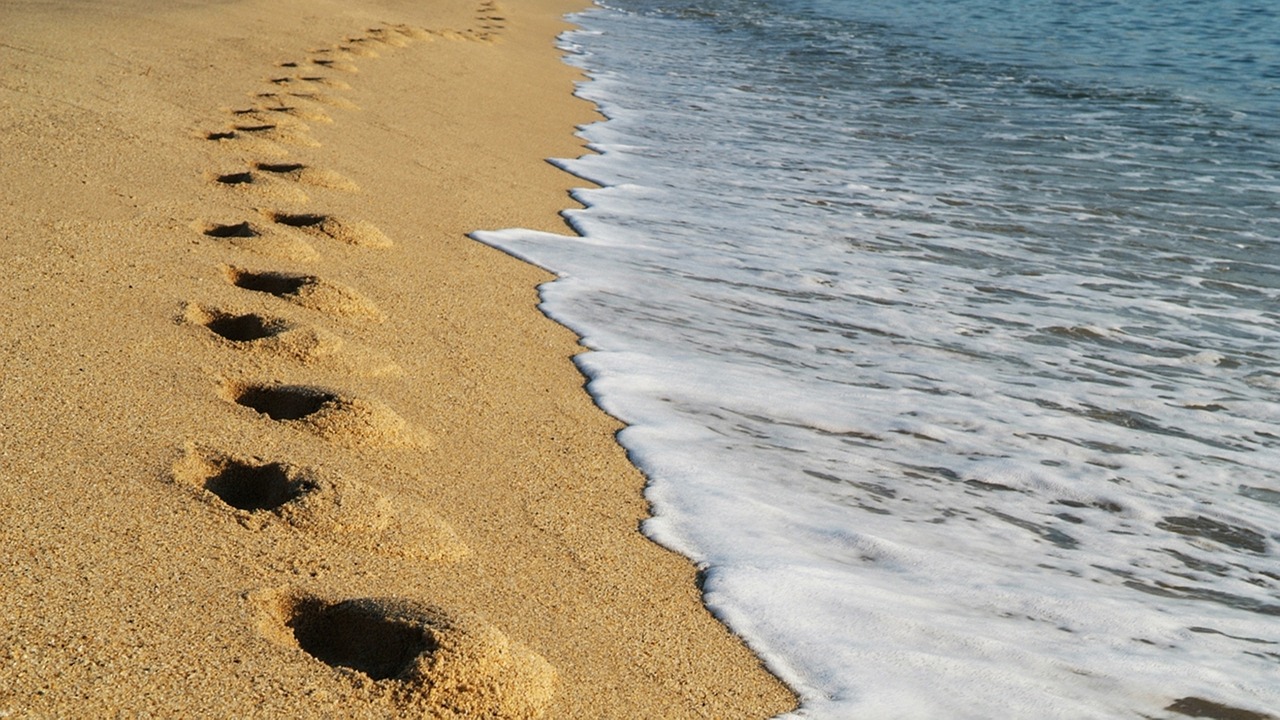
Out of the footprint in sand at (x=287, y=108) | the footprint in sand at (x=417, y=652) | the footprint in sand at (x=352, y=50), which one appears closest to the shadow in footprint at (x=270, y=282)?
the footprint in sand at (x=417, y=652)

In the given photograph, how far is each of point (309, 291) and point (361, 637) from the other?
1.76 m

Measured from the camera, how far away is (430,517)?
2410mm

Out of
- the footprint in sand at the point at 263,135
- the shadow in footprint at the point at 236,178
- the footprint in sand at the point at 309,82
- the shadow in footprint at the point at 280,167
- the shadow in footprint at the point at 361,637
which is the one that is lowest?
the shadow in footprint at the point at 361,637

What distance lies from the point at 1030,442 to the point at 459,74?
6.57 metres

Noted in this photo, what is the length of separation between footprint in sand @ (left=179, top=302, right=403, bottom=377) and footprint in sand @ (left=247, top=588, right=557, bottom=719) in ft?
3.79

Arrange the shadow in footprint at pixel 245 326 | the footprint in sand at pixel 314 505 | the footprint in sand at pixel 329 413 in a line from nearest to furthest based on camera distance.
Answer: the footprint in sand at pixel 314 505
the footprint in sand at pixel 329 413
the shadow in footprint at pixel 245 326

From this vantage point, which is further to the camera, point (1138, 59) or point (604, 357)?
point (1138, 59)

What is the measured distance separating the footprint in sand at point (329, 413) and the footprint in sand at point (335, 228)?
1477 mm

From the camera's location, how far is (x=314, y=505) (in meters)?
2.29

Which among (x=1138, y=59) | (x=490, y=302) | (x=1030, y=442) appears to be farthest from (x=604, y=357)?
(x=1138, y=59)

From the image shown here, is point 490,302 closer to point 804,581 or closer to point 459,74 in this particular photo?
point 804,581

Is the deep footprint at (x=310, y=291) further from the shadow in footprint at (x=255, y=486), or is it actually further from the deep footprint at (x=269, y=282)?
the shadow in footprint at (x=255, y=486)

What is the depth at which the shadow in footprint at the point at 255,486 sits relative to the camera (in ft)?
7.66

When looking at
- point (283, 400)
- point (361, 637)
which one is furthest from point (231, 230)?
point (361, 637)
